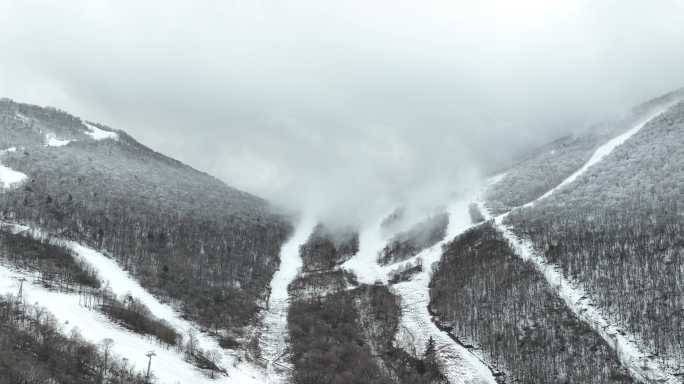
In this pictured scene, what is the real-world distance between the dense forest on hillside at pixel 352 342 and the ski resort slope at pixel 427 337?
245 cm

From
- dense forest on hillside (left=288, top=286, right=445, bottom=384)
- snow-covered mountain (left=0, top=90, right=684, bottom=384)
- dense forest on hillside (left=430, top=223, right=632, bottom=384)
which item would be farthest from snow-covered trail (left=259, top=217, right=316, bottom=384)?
dense forest on hillside (left=430, top=223, right=632, bottom=384)

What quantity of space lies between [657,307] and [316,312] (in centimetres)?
7955

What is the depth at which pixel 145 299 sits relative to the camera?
434 feet

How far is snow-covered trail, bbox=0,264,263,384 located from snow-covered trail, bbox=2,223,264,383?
6.92 ft

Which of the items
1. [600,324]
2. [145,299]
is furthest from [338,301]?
[600,324]

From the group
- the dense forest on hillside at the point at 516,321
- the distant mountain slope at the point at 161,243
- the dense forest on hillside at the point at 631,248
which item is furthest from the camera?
the distant mountain slope at the point at 161,243

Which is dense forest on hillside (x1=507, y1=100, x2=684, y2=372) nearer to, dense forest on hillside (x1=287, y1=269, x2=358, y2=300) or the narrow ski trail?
the narrow ski trail

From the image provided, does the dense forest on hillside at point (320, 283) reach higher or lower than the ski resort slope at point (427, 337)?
higher

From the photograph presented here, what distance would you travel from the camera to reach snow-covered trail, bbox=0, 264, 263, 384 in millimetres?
95738

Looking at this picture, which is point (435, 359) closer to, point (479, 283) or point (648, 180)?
point (479, 283)

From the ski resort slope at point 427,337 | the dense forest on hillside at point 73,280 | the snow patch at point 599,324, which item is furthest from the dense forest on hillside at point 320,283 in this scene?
the dense forest on hillside at point 73,280

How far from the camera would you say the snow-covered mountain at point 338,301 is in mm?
103938

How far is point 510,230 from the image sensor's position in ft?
607

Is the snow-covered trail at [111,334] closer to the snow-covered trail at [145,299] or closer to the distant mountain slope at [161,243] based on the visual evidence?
the snow-covered trail at [145,299]
